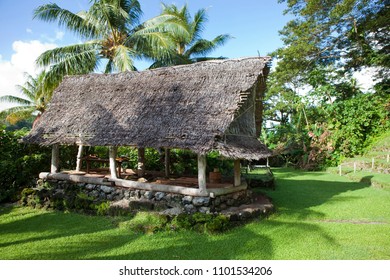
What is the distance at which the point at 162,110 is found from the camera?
26.7 ft

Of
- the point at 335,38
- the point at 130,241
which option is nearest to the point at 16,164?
the point at 130,241

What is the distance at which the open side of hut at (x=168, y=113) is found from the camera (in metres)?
7.13

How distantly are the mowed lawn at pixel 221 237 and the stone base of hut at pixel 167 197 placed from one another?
649 mm

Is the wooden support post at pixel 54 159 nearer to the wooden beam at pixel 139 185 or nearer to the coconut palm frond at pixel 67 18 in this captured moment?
the wooden beam at pixel 139 185

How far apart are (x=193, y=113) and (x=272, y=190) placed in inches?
200

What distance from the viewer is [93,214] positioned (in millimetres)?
7656

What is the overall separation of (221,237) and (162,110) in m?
3.87

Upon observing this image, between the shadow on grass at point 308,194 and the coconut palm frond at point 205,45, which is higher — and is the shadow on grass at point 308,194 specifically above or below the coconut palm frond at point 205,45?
below

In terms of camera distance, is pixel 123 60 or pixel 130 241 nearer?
pixel 130 241

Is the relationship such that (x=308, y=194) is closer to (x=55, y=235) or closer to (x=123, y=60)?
(x=55, y=235)

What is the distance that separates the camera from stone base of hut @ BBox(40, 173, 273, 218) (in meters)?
7.06

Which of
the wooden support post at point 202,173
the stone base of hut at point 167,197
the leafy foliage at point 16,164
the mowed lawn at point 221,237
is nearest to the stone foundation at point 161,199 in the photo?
the stone base of hut at point 167,197

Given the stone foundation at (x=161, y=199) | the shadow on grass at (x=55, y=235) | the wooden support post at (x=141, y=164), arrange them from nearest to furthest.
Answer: the shadow on grass at (x=55, y=235) → the stone foundation at (x=161, y=199) → the wooden support post at (x=141, y=164)

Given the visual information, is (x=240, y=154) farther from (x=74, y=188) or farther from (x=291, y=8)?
(x=291, y=8)
